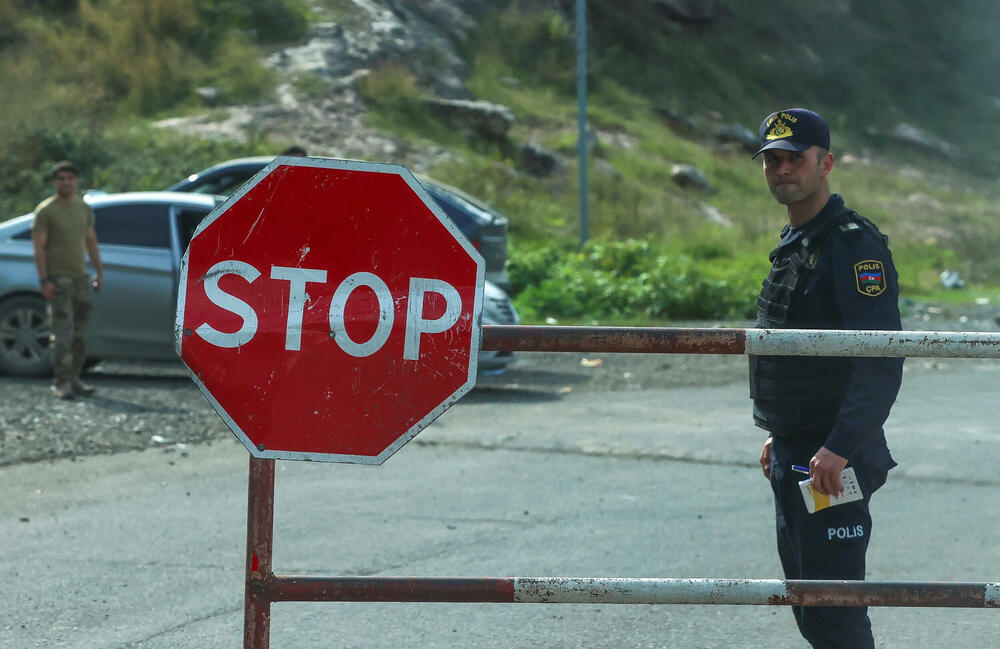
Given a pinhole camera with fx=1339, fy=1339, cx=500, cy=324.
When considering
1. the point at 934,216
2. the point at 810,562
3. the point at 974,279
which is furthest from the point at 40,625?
the point at 934,216

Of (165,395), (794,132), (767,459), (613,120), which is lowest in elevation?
(165,395)

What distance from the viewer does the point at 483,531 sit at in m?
6.41

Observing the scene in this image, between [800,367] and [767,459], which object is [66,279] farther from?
[800,367]

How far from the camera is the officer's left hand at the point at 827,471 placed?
3.42 m

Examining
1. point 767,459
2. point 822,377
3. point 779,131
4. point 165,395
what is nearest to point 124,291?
point 165,395

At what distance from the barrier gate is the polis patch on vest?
256 mm

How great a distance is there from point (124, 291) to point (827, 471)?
8.92 m

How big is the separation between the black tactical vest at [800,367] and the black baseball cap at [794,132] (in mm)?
209

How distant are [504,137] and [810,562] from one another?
28.8 m

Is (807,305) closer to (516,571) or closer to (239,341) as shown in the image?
(239,341)

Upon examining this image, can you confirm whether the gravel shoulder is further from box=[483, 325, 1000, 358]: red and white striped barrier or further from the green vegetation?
the green vegetation

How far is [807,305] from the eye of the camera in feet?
11.9

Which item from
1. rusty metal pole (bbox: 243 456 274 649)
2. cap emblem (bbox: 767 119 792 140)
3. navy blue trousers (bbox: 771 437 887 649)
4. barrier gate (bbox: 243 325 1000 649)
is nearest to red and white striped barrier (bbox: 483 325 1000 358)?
barrier gate (bbox: 243 325 1000 649)

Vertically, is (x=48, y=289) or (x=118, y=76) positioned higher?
(x=118, y=76)
